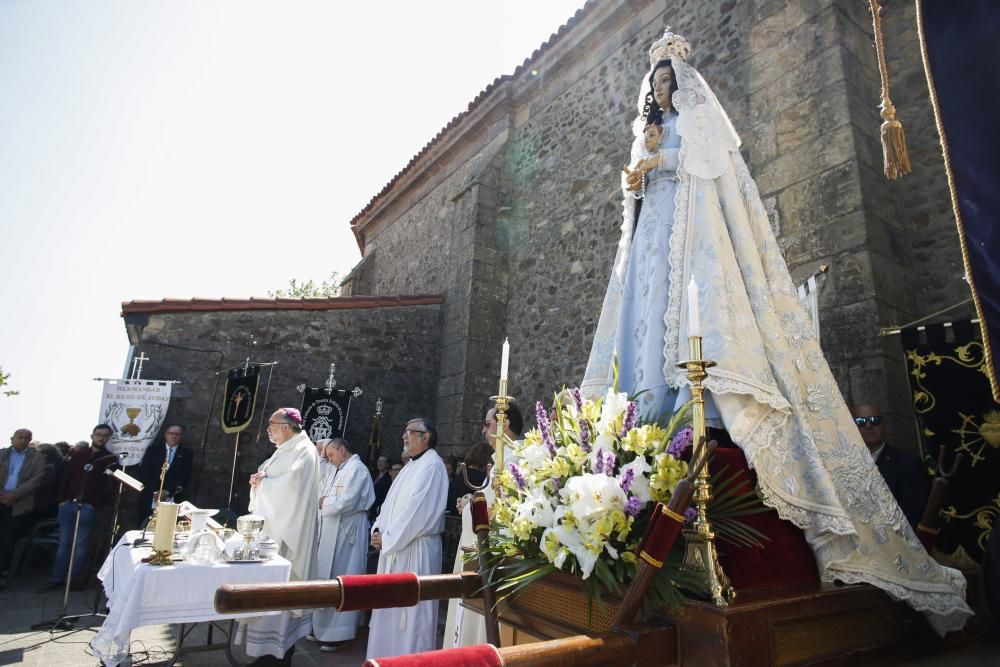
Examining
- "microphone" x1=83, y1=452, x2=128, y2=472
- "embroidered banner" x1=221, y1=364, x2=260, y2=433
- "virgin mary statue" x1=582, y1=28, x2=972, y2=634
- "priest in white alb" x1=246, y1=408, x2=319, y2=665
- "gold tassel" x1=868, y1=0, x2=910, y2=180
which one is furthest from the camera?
"embroidered banner" x1=221, y1=364, x2=260, y2=433

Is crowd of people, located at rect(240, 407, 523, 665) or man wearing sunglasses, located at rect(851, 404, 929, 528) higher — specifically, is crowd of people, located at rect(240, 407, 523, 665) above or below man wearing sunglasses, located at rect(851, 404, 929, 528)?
below

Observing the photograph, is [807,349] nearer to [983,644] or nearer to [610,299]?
[610,299]

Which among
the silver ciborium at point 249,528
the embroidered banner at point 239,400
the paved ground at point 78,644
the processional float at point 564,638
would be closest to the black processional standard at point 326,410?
the embroidered banner at point 239,400

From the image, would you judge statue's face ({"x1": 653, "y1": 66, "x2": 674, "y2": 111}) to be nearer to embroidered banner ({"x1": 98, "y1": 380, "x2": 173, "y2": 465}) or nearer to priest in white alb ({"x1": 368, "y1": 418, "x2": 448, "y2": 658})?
priest in white alb ({"x1": 368, "y1": 418, "x2": 448, "y2": 658})

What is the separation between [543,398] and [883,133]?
242 inches

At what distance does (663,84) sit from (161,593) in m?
3.99

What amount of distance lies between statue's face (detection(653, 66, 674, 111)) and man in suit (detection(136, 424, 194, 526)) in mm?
7089

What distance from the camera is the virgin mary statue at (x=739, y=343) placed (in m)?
1.97

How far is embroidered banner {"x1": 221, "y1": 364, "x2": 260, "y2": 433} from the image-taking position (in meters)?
8.08

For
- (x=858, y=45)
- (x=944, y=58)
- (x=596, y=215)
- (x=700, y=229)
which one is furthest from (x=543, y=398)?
(x=944, y=58)

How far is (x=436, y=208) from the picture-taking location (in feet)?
40.8

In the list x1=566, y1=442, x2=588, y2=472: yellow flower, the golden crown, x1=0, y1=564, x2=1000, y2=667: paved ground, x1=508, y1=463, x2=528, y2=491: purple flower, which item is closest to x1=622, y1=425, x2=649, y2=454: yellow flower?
x1=566, y1=442, x2=588, y2=472: yellow flower

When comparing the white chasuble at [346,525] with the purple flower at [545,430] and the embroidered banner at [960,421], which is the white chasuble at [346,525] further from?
the embroidered banner at [960,421]

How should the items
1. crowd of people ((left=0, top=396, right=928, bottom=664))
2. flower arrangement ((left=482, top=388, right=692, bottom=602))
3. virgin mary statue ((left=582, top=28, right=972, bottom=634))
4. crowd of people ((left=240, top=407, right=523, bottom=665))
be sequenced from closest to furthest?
flower arrangement ((left=482, top=388, right=692, bottom=602)) < virgin mary statue ((left=582, top=28, right=972, bottom=634)) < crowd of people ((left=0, top=396, right=928, bottom=664)) < crowd of people ((left=240, top=407, right=523, bottom=665))
